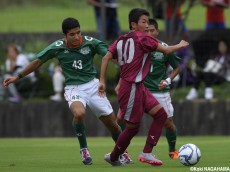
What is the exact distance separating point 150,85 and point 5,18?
17.6 meters

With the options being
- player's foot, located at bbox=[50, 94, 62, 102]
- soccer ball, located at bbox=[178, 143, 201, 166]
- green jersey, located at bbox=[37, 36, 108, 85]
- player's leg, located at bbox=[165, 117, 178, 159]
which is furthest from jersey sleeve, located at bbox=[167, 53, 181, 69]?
player's foot, located at bbox=[50, 94, 62, 102]

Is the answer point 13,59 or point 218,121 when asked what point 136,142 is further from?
point 13,59

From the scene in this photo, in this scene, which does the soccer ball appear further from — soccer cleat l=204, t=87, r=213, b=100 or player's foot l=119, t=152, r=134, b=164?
soccer cleat l=204, t=87, r=213, b=100

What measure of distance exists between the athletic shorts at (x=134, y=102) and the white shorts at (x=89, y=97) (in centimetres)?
100

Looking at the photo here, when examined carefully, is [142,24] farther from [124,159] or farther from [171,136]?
[171,136]

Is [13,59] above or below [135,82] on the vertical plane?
below

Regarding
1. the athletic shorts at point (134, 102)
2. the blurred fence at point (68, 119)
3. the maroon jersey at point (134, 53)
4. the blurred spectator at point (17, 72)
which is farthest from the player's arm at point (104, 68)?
the blurred spectator at point (17, 72)

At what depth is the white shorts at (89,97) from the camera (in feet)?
49.5

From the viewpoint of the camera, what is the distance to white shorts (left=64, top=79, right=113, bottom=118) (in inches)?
595

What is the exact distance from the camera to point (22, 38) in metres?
26.6

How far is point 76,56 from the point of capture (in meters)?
15.2

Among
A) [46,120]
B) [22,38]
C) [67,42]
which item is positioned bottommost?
[46,120]

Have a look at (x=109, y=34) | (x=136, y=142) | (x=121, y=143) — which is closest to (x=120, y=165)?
(x=121, y=143)

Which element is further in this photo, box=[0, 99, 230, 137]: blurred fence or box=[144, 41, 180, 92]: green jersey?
box=[0, 99, 230, 137]: blurred fence
